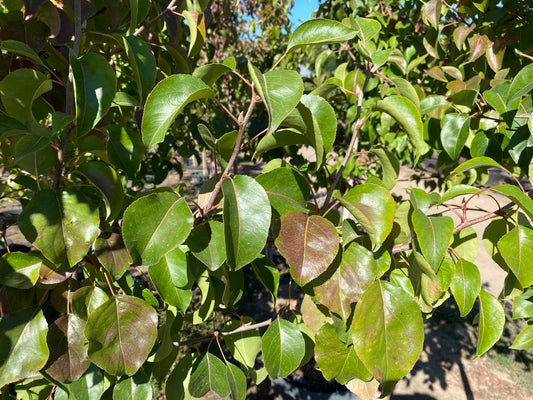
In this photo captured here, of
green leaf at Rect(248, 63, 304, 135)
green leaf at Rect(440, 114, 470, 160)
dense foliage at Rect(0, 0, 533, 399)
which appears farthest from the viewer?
green leaf at Rect(440, 114, 470, 160)

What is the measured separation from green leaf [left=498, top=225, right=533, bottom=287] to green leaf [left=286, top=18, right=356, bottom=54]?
20.7 inches

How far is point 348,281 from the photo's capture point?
70cm

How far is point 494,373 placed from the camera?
120 inches

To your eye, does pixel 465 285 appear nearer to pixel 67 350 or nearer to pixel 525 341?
pixel 525 341

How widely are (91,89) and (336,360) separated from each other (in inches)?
29.8

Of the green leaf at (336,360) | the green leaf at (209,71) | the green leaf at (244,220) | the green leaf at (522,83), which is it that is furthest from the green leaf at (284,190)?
the green leaf at (522,83)

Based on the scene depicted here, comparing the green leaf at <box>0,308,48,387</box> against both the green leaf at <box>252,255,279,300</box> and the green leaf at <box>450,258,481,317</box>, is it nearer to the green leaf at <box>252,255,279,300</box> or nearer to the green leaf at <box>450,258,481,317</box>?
the green leaf at <box>252,255,279,300</box>

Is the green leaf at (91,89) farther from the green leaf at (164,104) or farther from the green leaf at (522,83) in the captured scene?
the green leaf at (522,83)

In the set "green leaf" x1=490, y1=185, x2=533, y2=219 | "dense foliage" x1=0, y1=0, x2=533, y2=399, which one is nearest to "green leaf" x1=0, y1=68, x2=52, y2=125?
"dense foliage" x1=0, y1=0, x2=533, y2=399

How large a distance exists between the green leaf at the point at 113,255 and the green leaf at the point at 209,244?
0.50 ft

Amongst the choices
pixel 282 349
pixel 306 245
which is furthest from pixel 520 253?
pixel 282 349

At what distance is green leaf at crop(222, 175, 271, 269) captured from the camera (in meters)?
0.55

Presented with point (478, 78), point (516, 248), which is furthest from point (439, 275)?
point (478, 78)

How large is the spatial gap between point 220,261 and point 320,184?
79.7 inches
